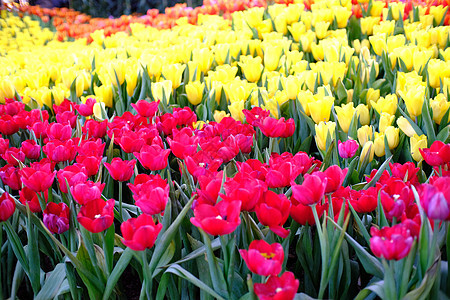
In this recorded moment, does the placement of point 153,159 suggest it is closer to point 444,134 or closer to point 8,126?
point 8,126

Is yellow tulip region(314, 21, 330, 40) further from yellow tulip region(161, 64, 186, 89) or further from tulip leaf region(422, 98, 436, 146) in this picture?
tulip leaf region(422, 98, 436, 146)

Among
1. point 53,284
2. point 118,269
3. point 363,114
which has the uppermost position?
point 363,114

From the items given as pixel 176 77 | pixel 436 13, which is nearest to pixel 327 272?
pixel 176 77

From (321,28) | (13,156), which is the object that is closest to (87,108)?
(13,156)

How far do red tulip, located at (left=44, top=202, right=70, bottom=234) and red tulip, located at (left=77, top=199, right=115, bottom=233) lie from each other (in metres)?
0.13

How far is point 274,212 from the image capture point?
3.10 feet

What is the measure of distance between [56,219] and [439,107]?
4.39 ft

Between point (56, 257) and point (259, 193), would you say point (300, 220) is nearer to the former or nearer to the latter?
point (259, 193)

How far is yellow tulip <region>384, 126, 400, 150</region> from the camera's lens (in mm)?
1517

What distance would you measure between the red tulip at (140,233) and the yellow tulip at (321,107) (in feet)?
3.03

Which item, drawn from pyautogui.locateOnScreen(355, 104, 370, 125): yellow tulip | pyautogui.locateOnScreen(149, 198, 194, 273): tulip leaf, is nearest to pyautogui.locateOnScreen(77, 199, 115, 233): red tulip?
pyautogui.locateOnScreen(149, 198, 194, 273): tulip leaf

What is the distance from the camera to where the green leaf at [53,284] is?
3.79 feet

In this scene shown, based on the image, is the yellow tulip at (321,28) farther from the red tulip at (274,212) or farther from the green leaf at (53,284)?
the green leaf at (53,284)

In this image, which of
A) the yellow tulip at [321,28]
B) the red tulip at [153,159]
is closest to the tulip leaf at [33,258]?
the red tulip at [153,159]
